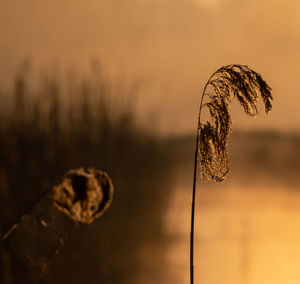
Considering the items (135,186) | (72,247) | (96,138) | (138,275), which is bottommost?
(138,275)

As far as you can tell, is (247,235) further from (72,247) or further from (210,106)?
(210,106)

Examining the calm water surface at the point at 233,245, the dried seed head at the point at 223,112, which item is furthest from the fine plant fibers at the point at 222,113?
the calm water surface at the point at 233,245

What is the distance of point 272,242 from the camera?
8.80 metres

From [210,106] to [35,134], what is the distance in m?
3.06

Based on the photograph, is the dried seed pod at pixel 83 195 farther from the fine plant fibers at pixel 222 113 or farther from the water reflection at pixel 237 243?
the water reflection at pixel 237 243

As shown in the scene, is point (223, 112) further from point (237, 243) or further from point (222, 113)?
point (237, 243)

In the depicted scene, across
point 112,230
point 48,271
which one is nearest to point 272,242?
point 112,230

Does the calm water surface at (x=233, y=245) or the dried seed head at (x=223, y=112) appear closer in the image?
the dried seed head at (x=223, y=112)

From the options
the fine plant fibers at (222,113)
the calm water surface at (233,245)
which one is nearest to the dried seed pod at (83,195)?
the fine plant fibers at (222,113)

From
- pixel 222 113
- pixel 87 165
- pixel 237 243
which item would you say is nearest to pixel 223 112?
pixel 222 113

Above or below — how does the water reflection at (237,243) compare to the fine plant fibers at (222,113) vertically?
below

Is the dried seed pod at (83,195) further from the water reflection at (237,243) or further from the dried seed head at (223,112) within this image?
the water reflection at (237,243)

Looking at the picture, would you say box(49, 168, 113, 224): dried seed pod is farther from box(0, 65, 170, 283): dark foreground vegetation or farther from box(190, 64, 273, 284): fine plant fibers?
box(0, 65, 170, 283): dark foreground vegetation

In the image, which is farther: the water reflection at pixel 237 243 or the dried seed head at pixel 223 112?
the water reflection at pixel 237 243
